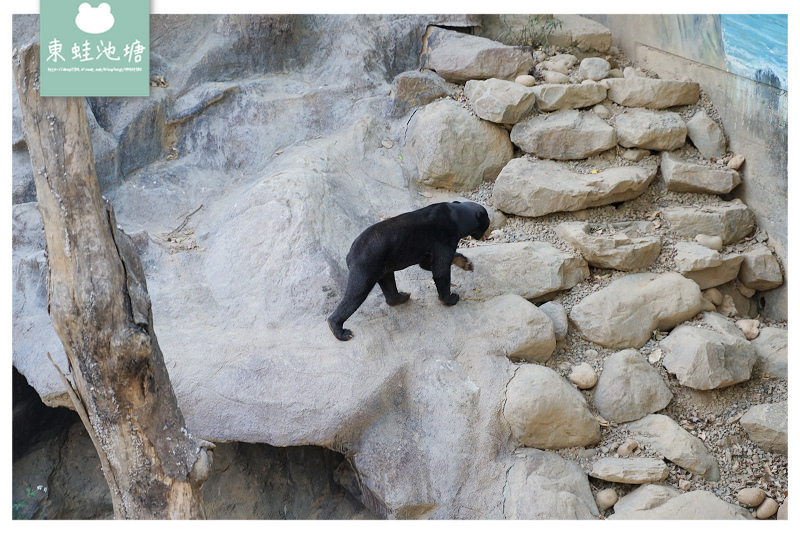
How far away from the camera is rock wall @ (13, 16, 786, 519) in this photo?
202 inches

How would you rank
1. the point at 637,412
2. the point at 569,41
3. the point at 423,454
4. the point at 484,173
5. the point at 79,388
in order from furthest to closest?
the point at 569,41 → the point at 484,173 → the point at 637,412 → the point at 423,454 → the point at 79,388

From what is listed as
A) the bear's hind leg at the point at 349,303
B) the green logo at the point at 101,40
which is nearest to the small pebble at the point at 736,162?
the bear's hind leg at the point at 349,303

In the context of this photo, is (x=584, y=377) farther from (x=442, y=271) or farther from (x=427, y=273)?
(x=427, y=273)

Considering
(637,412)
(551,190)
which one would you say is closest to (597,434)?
(637,412)

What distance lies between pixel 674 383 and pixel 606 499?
50.7 inches

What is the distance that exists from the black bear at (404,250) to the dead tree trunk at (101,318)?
187cm

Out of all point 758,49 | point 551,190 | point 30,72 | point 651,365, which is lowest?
point 651,365

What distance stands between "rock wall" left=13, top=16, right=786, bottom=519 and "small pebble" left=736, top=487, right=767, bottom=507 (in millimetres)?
216

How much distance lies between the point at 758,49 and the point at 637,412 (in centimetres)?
297

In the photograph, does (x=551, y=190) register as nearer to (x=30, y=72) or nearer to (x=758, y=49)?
(x=758, y=49)

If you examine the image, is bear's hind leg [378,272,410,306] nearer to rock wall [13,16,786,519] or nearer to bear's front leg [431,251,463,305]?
rock wall [13,16,786,519]

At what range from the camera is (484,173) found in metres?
7.42

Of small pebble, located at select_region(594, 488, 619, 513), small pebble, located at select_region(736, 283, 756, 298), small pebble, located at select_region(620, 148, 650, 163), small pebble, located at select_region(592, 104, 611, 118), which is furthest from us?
small pebble, located at select_region(592, 104, 611, 118)

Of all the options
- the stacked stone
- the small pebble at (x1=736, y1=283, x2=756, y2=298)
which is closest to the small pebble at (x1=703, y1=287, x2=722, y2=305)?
the stacked stone
